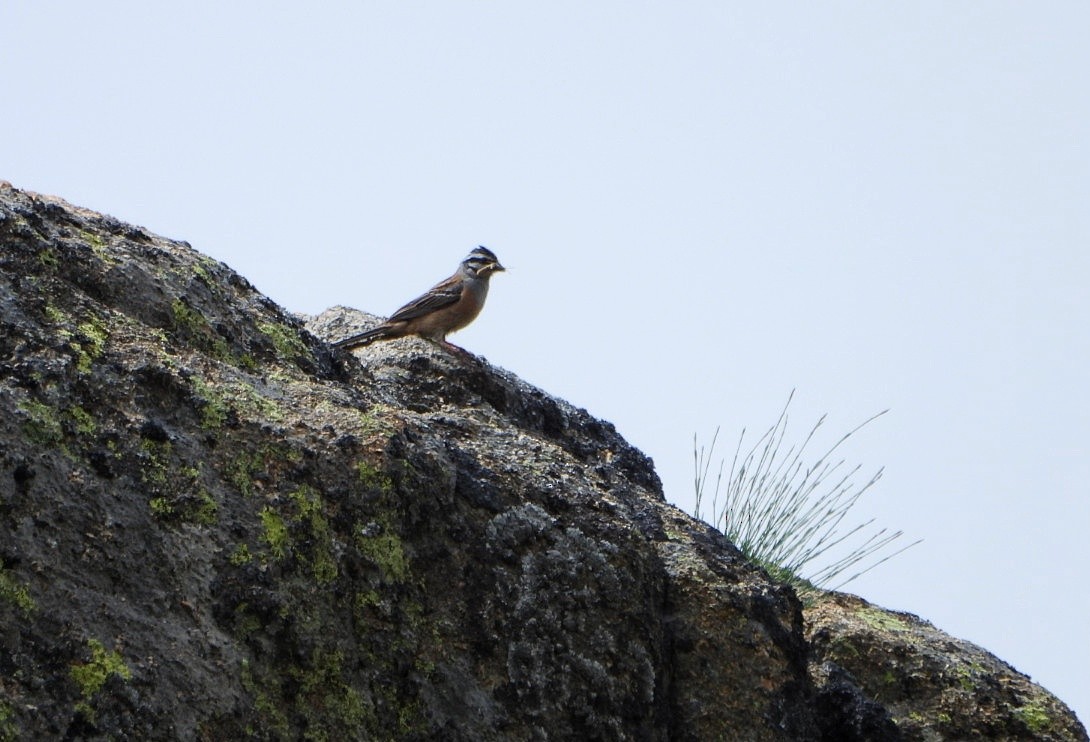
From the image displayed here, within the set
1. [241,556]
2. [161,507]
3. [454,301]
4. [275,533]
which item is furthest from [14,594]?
[454,301]

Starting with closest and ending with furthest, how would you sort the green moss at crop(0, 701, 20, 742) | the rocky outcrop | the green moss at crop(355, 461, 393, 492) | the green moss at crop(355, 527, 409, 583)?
the green moss at crop(0, 701, 20, 742)
the rocky outcrop
the green moss at crop(355, 527, 409, 583)
the green moss at crop(355, 461, 393, 492)

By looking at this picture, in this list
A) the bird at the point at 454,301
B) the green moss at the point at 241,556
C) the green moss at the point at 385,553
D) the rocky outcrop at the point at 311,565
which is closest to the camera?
the rocky outcrop at the point at 311,565

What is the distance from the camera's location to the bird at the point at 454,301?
827cm

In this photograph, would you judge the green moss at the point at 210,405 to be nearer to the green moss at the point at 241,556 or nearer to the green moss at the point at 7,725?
the green moss at the point at 241,556

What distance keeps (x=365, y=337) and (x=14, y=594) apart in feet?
11.4

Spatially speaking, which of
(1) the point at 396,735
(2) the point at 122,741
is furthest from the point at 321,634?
(2) the point at 122,741

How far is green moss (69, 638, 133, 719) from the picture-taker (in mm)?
2748

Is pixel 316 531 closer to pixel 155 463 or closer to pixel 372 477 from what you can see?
pixel 372 477

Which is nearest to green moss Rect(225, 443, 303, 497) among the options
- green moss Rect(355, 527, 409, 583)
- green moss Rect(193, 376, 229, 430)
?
green moss Rect(193, 376, 229, 430)

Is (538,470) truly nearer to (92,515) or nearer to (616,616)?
(616,616)

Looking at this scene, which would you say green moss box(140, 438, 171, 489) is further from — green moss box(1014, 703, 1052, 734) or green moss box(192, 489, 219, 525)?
green moss box(1014, 703, 1052, 734)

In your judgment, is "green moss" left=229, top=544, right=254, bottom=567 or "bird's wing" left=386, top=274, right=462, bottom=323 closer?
"green moss" left=229, top=544, right=254, bottom=567

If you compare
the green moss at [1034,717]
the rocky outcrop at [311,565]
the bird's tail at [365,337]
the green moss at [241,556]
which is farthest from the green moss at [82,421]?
the green moss at [1034,717]

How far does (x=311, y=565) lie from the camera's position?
3.33m
